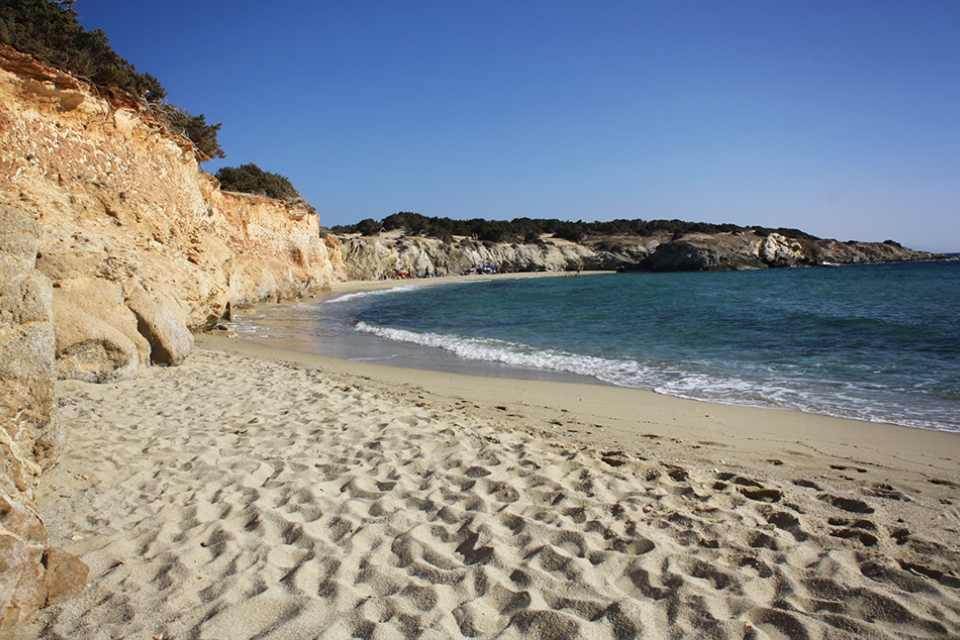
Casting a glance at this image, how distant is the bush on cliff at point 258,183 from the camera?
102 feet

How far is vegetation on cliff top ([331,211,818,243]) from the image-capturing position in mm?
62562

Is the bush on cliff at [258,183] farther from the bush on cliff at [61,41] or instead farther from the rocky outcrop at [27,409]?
the rocky outcrop at [27,409]

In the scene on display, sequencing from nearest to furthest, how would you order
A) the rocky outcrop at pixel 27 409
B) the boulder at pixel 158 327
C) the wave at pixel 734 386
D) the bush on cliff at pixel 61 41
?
the rocky outcrop at pixel 27 409, the wave at pixel 734 386, the boulder at pixel 158 327, the bush on cliff at pixel 61 41

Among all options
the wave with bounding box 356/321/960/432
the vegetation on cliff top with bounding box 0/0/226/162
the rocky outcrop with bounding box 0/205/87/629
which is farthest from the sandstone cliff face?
the rocky outcrop with bounding box 0/205/87/629

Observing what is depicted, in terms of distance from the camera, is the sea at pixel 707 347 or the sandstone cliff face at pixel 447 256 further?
the sandstone cliff face at pixel 447 256

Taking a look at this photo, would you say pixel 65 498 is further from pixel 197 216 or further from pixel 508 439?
pixel 197 216

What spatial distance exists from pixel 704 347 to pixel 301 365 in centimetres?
851

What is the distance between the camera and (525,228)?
75.3 meters

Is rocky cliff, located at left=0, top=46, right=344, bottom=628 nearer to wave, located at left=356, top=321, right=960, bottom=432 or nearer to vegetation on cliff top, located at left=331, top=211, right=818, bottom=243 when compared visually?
wave, located at left=356, top=321, right=960, bottom=432

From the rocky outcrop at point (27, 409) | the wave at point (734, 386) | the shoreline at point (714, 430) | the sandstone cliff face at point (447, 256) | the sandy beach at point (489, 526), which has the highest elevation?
the sandstone cliff face at point (447, 256)

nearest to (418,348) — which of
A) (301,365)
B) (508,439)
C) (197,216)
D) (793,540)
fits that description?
(301,365)

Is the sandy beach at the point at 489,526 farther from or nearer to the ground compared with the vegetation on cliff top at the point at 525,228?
nearer to the ground

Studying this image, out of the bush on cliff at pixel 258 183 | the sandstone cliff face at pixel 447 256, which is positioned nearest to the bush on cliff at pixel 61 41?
the bush on cliff at pixel 258 183

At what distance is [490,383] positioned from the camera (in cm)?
798
